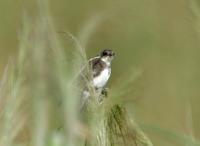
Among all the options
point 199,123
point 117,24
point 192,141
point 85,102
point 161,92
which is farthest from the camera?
point 117,24

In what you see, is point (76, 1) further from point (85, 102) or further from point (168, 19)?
point (85, 102)

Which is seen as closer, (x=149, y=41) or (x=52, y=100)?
(x=52, y=100)

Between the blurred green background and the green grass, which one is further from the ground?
the blurred green background

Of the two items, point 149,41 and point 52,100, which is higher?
point 149,41

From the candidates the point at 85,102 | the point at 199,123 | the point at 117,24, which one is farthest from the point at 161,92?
the point at 85,102

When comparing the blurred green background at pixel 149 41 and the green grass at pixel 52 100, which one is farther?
the blurred green background at pixel 149 41

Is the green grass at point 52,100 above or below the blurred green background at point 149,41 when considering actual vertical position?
below

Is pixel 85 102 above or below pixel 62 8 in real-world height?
below

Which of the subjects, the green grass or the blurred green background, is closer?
the green grass
